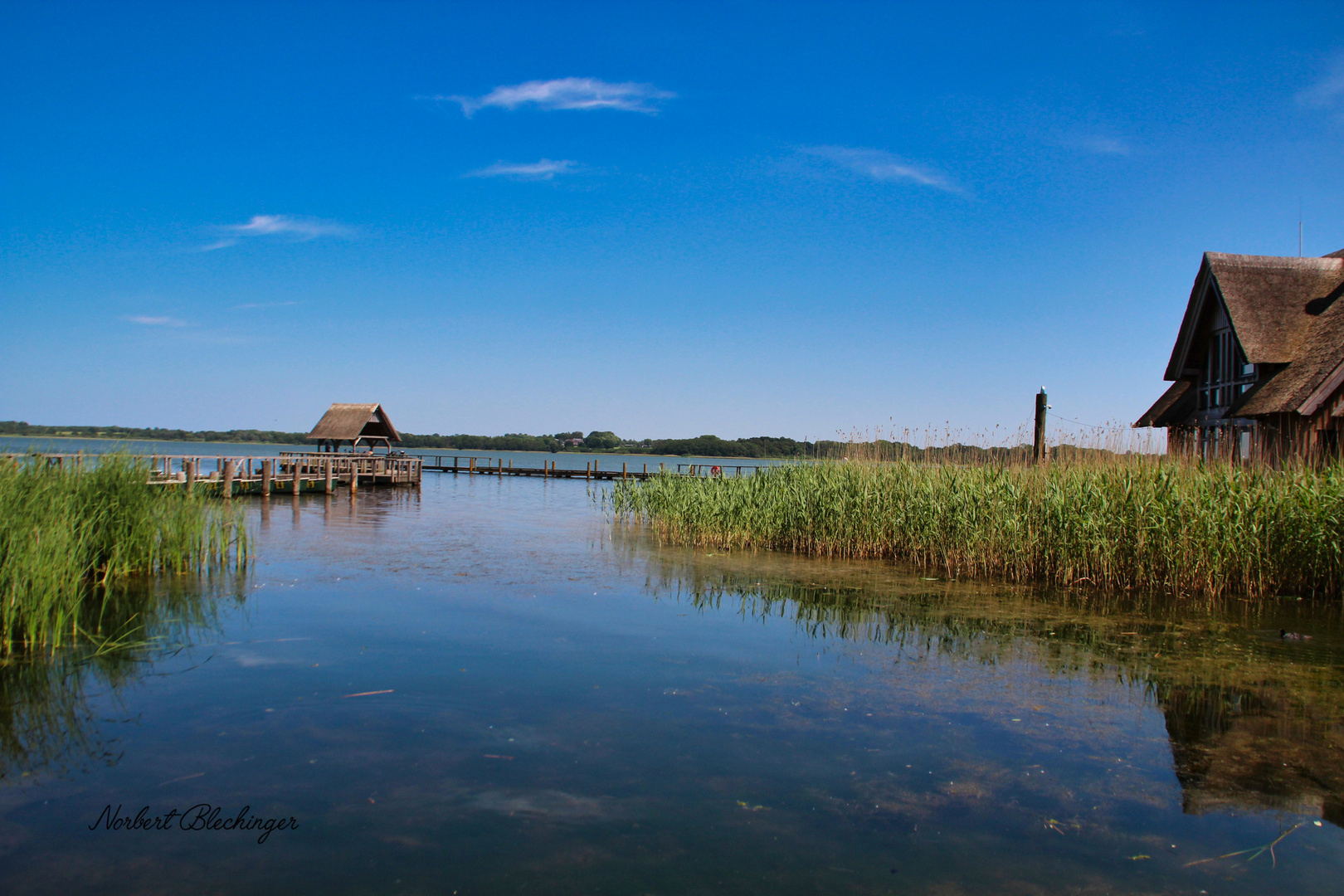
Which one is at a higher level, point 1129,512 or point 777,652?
point 1129,512

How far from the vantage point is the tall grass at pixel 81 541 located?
A: 6.62 m

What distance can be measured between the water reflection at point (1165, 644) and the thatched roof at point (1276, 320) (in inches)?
253

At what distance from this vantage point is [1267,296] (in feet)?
56.6

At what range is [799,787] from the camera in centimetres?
454

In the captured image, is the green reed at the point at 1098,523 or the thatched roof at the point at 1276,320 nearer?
the green reed at the point at 1098,523

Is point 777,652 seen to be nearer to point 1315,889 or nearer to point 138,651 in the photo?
point 1315,889

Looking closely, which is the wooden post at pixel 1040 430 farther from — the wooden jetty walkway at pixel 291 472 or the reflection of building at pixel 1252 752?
the reflection of building at pixel 1252 752

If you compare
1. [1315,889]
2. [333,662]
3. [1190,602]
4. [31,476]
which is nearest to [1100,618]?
[1190,602]

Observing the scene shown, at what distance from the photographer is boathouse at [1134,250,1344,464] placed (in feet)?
47.0

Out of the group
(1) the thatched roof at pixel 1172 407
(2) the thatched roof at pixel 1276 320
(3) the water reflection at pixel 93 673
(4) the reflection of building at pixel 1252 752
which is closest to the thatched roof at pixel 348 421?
(3) the water reflection at pixel 93 673

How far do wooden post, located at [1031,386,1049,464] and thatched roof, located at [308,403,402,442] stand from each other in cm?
2944

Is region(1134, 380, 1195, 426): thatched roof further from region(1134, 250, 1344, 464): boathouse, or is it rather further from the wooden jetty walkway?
the wooden jetty walkway

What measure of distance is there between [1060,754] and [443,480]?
4160cm

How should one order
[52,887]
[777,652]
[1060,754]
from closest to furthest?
[52,887], [1060,754], [777,652]
